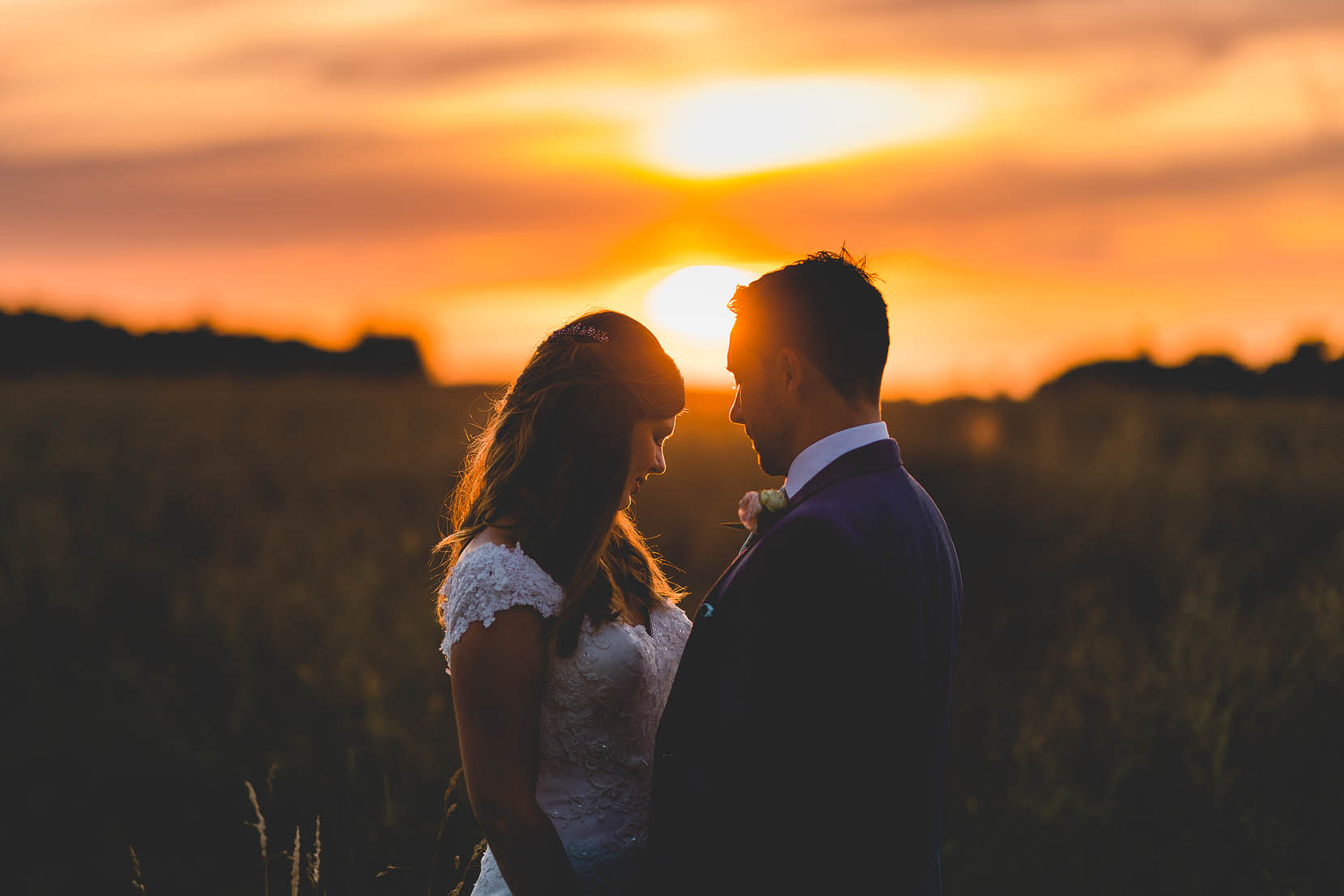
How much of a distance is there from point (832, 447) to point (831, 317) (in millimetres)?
332

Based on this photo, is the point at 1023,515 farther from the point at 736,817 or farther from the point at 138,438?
the point at 138,438

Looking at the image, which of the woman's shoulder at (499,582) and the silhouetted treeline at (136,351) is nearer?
the woman's shoulder at (499,582)

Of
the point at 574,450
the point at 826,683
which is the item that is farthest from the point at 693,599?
the point at 826,683

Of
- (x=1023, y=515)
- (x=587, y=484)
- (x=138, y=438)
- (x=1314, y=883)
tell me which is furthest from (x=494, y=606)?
(x=138, y=438)

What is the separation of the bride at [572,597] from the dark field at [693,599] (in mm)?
764

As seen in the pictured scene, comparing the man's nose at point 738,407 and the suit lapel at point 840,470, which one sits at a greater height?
the man's nose at point 738,407

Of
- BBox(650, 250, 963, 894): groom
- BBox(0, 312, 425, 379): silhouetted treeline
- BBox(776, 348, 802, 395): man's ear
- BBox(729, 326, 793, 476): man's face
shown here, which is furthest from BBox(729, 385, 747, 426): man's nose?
BBox(0, 312, 425, 379): silhouetted treeline

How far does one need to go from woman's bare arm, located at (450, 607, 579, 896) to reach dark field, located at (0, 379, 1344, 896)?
0.71m

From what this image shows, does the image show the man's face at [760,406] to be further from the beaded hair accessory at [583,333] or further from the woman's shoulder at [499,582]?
the woman's shoulder at [499,582]

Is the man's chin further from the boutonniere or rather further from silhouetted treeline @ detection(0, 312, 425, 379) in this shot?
silhouetted treeline @ detection(0, 312, 425, 379)

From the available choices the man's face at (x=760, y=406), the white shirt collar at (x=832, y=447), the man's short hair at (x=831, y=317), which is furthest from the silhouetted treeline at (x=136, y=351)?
the white shirt collar at (x=832, y=447)

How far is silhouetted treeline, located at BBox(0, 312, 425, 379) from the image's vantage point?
25.8 meters

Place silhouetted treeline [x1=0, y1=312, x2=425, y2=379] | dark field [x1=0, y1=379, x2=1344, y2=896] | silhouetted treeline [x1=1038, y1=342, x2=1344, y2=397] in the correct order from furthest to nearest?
silhouetted treeline [x1=0, y1=312, x2=425, y2=379] < silhouetted treeline [x1=1038, y1=342, x2=1344, y2=397] < dark field [x1=0, y1=379, x2=1344, y2=896]

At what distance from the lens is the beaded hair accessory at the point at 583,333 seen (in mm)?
2771
